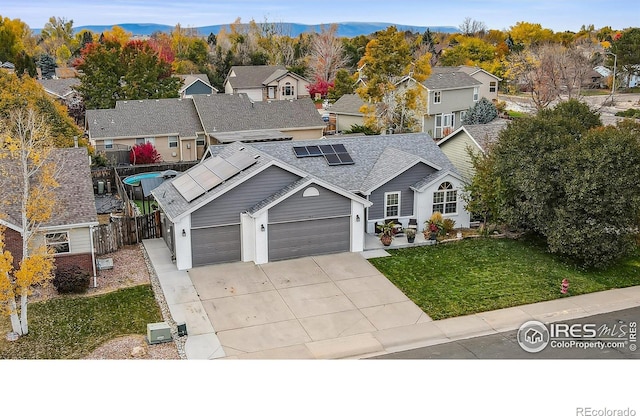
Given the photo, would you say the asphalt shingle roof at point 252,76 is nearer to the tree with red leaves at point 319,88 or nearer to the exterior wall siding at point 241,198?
the tree with red leaves at point 319,88

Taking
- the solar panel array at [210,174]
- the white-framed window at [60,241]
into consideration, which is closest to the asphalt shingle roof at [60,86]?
the solar panel array at [210,174]

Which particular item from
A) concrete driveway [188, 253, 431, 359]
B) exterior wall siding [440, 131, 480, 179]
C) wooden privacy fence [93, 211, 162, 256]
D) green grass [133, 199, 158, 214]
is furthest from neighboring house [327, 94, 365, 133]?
concrete driveway [188, 253, 431, 359]

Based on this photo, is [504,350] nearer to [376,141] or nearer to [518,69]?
[376,141]

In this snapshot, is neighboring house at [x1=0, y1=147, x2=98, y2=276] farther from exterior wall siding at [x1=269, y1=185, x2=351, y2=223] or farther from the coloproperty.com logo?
the coloproperty.com logo

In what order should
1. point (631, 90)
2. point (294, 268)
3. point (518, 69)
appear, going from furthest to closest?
point (631, 90)
point (518, 69)
point (294, 268)

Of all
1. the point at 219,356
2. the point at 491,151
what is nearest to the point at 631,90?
the point at 491,151

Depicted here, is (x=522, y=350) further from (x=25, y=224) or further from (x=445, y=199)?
(x=25, y=224)

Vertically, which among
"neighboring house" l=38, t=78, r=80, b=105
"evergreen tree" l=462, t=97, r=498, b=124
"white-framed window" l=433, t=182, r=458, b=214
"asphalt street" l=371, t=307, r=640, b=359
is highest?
"neighboring house" l=38, t=78, r=80, b=105

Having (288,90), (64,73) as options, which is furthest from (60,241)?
(64,73)
